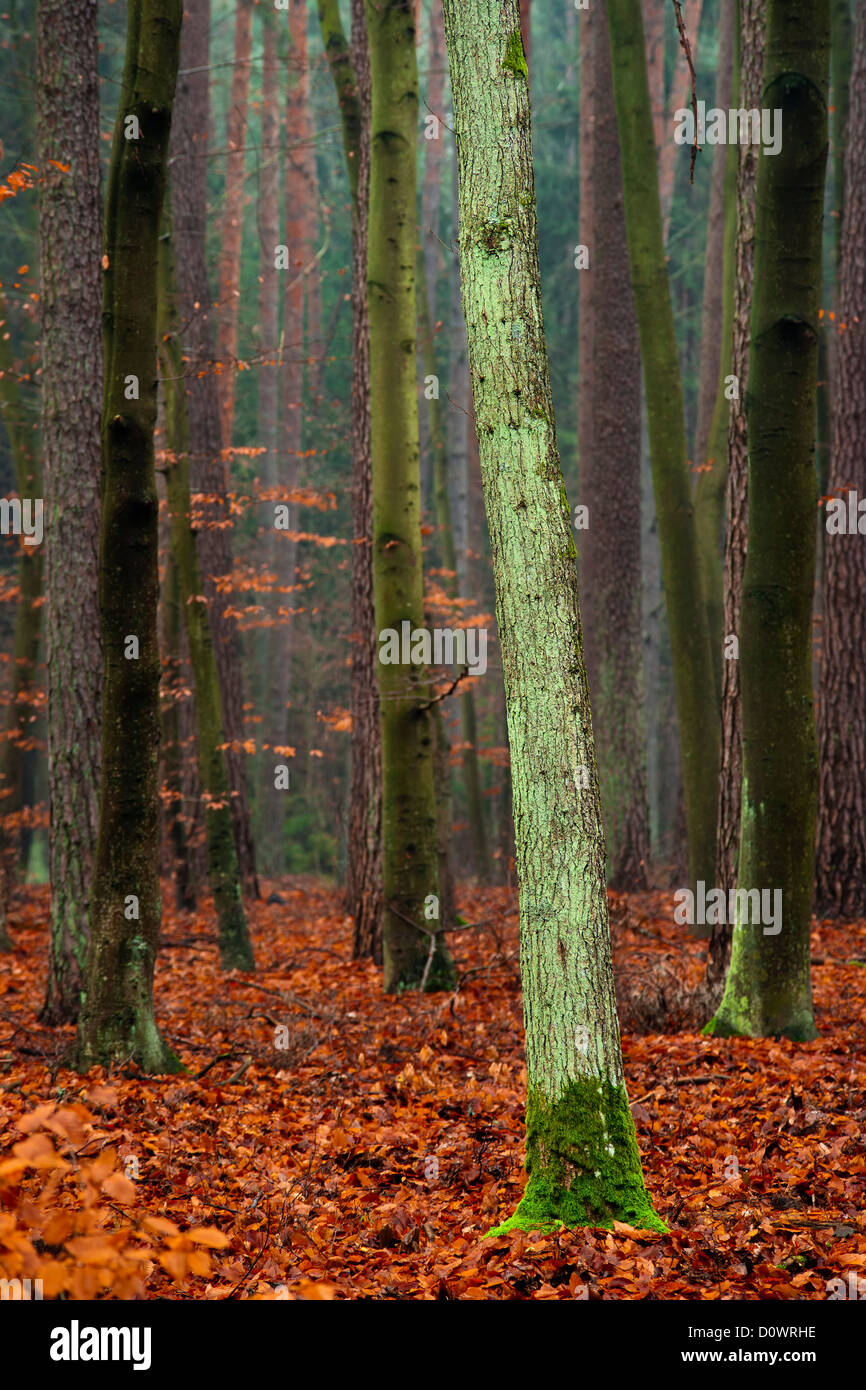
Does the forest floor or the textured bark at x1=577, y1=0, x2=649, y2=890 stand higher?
the textured bark at x1=577, y1=0, x2=649, y2=890

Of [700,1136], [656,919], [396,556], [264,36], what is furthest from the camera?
[264,36]

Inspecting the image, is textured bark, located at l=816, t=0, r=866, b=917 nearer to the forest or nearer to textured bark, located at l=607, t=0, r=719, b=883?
the forest

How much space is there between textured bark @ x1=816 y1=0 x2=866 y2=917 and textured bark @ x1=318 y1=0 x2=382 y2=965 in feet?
13.8

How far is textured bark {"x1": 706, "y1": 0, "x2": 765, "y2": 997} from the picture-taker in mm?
7172

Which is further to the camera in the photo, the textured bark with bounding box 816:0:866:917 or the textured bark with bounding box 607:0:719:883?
the textured bark with bounding box 816:0:866:917

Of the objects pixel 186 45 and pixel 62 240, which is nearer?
pixel 62 240

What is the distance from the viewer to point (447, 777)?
12.2 metres

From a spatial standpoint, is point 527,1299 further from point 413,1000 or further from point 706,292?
point 706,292

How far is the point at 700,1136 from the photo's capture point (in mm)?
5008

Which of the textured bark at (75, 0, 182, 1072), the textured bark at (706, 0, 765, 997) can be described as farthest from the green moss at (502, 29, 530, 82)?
the textured bark at (706, 0, 765, 997)

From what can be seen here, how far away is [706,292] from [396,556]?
415 inches

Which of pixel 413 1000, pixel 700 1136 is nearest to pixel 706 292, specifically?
pixel 413 1000

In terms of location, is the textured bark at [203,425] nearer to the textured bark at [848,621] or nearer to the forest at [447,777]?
the forest at [447,777]

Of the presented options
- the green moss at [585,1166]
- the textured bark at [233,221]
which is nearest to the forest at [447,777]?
the green moss at [585,1166]
